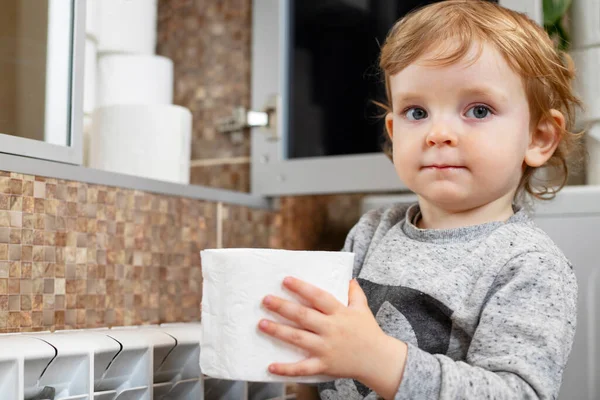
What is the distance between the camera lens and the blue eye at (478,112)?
92 centimetres

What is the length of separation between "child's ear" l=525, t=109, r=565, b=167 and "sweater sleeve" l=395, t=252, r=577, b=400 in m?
0.16

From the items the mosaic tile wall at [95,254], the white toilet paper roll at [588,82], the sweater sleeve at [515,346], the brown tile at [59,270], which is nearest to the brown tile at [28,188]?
the mosaic tile wall at [95,254]

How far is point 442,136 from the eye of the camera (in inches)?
35.4

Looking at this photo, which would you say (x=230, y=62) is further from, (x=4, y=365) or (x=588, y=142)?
(x=4, y=365)

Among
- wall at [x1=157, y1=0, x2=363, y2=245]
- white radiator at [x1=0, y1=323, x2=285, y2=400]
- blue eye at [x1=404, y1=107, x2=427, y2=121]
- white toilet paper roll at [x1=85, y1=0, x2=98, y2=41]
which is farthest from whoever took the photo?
wall at [x1=157, y1=0, x2=363, y2=245]

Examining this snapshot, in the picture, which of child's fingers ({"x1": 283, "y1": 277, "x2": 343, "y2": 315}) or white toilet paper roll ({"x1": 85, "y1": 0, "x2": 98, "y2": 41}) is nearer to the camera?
child's fingers ({"x1": 283, "y1": 277, "x2": 343, "y2": 315})

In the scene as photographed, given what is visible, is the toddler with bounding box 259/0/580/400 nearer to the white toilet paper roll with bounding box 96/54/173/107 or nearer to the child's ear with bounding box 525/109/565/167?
the child's ear with bounding box 525/109/565/167

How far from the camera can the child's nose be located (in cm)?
90

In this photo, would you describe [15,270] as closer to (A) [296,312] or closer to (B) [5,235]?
(B) [5,235]

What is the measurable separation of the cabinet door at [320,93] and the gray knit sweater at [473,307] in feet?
1.43

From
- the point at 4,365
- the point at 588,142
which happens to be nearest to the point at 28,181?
the point at 4,365

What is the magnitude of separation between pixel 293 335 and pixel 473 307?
0.25 meters

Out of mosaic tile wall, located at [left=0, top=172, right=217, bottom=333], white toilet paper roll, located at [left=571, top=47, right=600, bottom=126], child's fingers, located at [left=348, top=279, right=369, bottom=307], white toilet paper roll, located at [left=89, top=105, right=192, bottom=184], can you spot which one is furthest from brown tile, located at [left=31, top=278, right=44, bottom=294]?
white toilet paper roll, located at [left=571, top=47, right=600, bottom=126]

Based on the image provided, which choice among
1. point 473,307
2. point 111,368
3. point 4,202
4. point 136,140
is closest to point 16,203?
point 4,202
